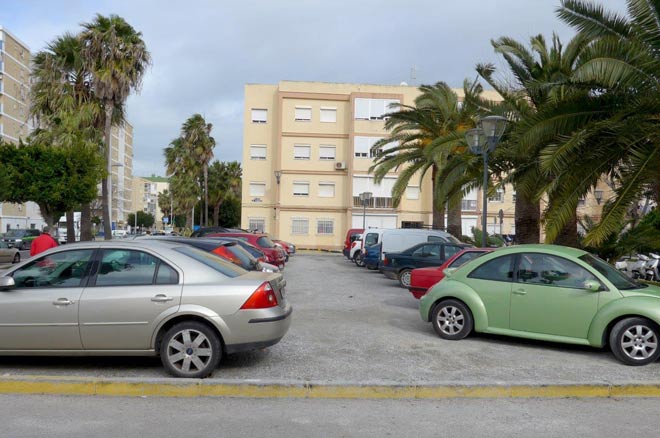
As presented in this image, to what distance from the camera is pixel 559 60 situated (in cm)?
1620

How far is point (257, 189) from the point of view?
164 ft

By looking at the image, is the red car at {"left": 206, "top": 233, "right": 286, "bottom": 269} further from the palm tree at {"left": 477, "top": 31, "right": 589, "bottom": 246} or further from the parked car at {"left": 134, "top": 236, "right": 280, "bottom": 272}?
the palm tree at {"left": 477, "top": 31, "right": 589, "bottom": 246}

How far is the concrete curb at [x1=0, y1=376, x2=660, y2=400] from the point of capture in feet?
19.4

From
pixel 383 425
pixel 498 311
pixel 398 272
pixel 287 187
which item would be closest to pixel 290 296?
pixel 398 272

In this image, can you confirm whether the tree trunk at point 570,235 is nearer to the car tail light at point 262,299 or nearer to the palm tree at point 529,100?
the palm tree at point 529,100

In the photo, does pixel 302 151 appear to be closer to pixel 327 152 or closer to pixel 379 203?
pixel 327 152

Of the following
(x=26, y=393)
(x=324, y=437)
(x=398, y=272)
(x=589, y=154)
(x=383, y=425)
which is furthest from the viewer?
(x=398, y=272)

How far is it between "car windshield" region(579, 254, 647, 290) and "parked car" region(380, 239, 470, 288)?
850 centimetres

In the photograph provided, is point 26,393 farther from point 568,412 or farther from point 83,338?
point 568,412

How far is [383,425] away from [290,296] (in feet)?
30.6

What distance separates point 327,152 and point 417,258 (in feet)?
108

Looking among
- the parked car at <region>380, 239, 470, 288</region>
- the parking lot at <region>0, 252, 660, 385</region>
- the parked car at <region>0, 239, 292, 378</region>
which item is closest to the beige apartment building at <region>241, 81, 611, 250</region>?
the parked car at <region>380, 239, 470, 288</region>

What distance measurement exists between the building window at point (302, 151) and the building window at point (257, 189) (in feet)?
12.4

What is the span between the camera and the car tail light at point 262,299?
6.32m
